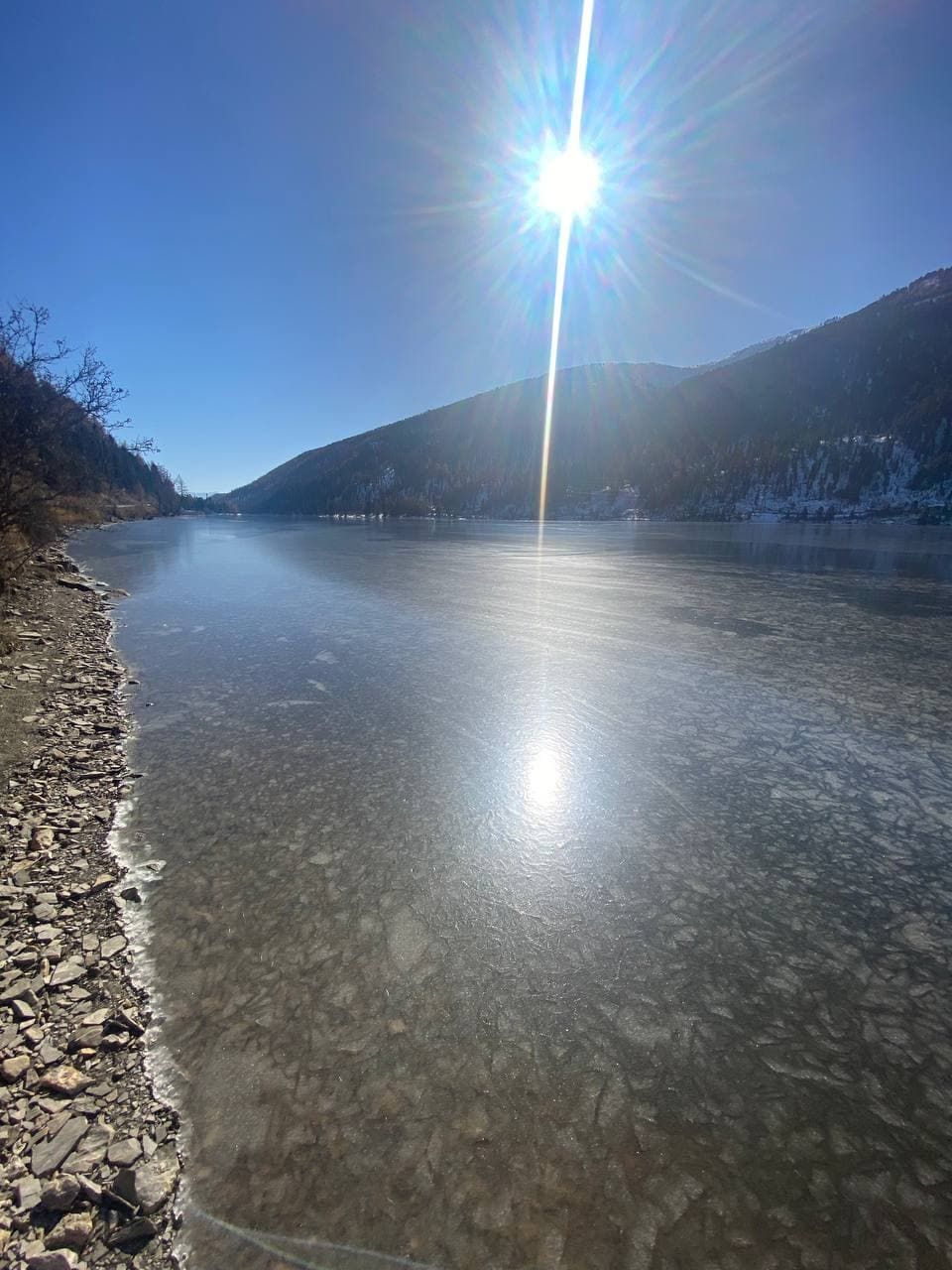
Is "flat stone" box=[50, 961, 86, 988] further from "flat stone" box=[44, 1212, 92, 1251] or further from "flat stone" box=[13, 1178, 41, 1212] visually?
"flat stone" box=[44, 1212, 92, 1251]

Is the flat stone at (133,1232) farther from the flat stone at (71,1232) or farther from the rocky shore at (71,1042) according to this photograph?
Result: the flat stone at (71,1232)

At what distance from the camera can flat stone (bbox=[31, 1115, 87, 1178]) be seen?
281 cm

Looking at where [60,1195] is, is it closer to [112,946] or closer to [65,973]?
[65,973]

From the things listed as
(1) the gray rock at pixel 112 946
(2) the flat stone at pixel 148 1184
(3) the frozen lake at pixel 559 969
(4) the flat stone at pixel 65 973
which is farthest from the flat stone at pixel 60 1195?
(1) the gray rock at pixel 112 946

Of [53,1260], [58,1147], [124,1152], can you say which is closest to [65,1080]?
[58,1147]

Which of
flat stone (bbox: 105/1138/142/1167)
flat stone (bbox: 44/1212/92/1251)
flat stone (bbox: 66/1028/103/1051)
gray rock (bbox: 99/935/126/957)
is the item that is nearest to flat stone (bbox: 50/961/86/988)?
gray rock (bbox: 99/935/126/957)

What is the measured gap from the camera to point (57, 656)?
12.2m

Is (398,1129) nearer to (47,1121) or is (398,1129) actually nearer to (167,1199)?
(167,1199)

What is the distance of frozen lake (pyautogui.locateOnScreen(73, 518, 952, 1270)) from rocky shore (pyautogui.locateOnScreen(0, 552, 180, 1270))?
26 centimetres

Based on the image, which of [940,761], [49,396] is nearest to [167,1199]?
[940,761]

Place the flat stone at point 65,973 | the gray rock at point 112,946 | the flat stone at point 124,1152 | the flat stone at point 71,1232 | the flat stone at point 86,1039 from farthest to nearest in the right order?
1. the gray rock at point 112,946
2. the flat stone at point 65,973
3. the flat stone at point 86,1039
4. the flat stone at point 124,1152
5. the flat stone at point 71,1232

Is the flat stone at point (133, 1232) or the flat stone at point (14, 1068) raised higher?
the flat stone at point (14, 1068)

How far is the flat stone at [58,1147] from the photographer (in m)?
2.81

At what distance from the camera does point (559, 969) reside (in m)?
4.25
